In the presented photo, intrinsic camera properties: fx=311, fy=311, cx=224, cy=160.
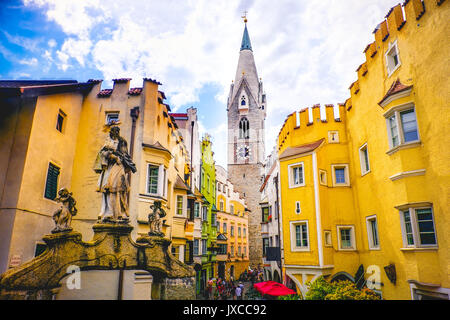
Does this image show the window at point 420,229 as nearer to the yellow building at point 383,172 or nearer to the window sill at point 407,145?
the yellow building at point 383,172

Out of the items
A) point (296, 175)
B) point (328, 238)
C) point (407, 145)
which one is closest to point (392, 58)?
point (407, 145)

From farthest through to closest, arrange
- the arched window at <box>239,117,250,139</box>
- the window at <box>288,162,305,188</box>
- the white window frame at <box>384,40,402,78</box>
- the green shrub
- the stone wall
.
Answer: the arched window at <box>239,117,250,139</box> < the stone wall < the window at <box>288,162,305,188</box> < the white window frame at <box>384,40,402,78</box> < the green shrub

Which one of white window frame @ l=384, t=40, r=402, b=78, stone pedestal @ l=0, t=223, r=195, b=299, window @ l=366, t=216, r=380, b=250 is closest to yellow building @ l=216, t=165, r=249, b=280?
window @ l=366, t=216, r=380, b=250

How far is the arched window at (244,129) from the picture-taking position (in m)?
65.1

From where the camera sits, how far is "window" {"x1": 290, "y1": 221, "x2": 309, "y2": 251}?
715 inches

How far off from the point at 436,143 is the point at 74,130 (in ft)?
59.8

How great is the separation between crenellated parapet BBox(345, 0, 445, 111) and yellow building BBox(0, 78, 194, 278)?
12.0m

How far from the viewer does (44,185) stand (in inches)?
583

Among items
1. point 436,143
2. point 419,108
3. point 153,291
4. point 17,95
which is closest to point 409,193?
point 436,143

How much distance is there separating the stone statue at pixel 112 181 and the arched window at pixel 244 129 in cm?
5624

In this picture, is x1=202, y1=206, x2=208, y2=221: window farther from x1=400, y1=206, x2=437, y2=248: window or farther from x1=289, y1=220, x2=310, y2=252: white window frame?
x1=400, y1=206, x2=437, y2=248: window

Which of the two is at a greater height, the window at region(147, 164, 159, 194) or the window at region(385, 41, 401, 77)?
the window at region(385, 41, 401, 77)

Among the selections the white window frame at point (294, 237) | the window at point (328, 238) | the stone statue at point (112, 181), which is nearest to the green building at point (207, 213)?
the white window frame at point (294, 237)
